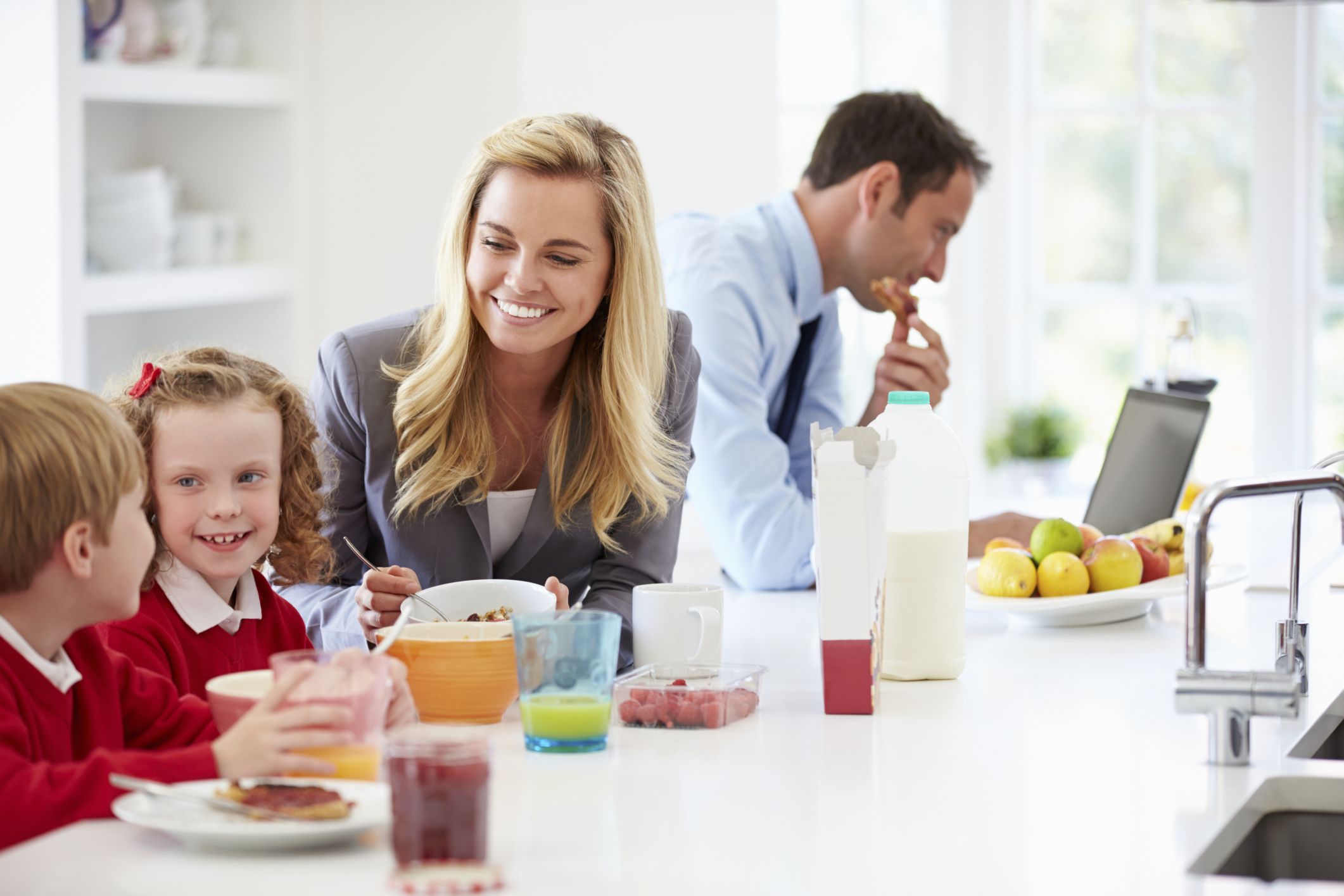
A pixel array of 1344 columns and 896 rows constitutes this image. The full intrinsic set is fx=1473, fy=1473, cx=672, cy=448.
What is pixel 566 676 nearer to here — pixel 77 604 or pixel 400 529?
pixel 77 604

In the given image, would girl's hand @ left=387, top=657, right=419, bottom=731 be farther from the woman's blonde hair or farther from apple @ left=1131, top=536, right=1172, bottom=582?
apple @ left=1131, top=536, right=1172, bottom=582

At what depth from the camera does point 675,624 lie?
1471 mm

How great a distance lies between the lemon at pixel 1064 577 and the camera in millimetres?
1837

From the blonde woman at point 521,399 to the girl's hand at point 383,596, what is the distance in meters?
0.19

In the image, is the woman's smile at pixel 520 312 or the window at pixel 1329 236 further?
the window at pixel 1329 236

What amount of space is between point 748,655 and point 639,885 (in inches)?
29.4

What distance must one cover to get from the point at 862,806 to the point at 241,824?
0.44 meters

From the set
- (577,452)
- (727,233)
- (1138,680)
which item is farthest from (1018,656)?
(727,233)

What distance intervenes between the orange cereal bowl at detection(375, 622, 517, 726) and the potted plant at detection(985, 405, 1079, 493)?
11.3 ft

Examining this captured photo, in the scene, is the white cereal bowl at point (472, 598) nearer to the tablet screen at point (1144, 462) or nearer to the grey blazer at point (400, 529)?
the grey blazer at point (400, 529)

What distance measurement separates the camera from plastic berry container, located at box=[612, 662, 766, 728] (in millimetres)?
1315

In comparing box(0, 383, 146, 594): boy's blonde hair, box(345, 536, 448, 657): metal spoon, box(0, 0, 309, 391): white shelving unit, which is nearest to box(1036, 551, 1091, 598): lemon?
box(345, 536, 448, 657): metal spoon

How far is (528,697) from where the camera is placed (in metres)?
1.22

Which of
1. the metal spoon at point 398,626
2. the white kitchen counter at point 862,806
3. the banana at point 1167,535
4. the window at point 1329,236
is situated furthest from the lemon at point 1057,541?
the window at point 1329,236
